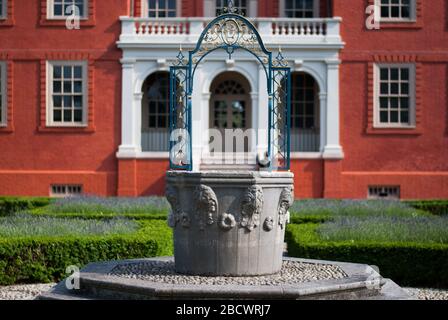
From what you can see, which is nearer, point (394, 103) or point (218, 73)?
point (218, 73)

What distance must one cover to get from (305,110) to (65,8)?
7786mm

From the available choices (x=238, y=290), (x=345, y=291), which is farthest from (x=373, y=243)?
(x=238, y=290)

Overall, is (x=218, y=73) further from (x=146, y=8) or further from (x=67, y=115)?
(x=67, y=115)

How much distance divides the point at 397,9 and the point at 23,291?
1656cm

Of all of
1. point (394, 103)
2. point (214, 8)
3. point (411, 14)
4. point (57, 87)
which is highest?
point (214, 8)

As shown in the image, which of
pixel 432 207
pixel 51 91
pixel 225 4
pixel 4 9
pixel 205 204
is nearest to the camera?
pixel 205 204

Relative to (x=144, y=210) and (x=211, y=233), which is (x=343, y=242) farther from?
(x=144, y=210)

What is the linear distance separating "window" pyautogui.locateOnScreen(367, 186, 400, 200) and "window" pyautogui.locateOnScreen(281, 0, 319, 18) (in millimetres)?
5672

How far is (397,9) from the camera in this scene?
2362 cm

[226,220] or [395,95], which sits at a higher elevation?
[395,95]

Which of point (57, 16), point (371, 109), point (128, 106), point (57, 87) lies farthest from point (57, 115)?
point (371, 109)

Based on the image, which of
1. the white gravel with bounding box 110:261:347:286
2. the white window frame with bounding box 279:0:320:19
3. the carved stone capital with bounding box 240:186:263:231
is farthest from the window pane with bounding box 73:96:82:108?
the carved stone capital with bounding box 240:186:263:231

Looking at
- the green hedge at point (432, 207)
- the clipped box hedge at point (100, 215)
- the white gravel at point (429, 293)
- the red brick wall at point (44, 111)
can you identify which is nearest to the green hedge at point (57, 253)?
the white gravel at point (429, 293)

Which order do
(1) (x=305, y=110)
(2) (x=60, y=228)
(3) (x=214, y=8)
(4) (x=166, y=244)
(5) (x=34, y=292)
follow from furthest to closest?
1. (1) (x=305, y=110)
2. (3) (x=214, y=8)
3. (2) (x=60, y=228)
4. (4) (x=166, y=244)
5. (5) (x=34, y=292)
